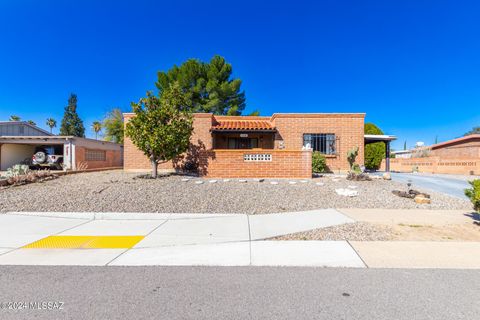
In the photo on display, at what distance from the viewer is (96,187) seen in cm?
966

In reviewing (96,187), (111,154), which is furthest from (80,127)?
(96,187)

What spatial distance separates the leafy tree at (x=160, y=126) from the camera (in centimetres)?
1123

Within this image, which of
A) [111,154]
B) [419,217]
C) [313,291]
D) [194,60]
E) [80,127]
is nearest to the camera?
[313,291]

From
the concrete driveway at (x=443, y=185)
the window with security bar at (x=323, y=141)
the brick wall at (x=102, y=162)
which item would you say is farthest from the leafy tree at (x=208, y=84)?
the concrete driveway at (x=443, y=185)

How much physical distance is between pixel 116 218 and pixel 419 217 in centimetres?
861

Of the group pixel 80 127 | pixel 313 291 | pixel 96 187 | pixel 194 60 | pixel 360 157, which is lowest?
pixel 313 291

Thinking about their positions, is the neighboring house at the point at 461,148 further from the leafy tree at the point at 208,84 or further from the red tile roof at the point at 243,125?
the leafy tree at the point at 208,84

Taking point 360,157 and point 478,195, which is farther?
point 360,157

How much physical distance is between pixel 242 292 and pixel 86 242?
380 cm

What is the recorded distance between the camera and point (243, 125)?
16.4 m

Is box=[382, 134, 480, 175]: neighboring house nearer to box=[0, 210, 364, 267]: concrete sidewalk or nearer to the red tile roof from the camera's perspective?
the red tile roof

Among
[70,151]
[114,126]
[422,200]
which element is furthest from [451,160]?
[114,126]

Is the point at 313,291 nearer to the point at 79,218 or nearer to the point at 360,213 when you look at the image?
the point at 360,213

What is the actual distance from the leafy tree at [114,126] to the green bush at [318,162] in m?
29.6
